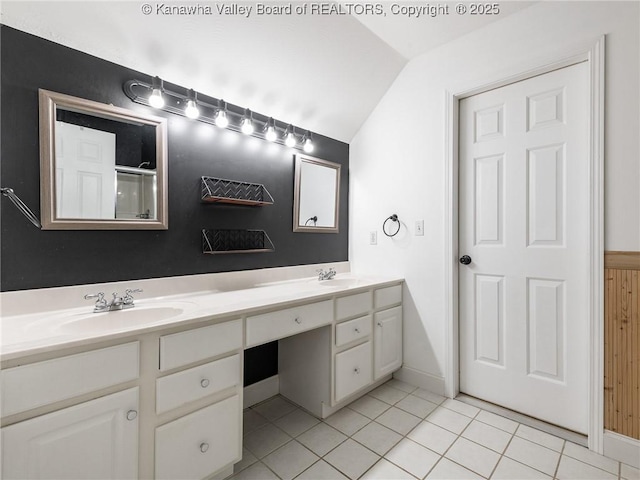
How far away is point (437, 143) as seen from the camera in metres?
2.22

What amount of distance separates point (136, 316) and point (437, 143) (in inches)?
84.5

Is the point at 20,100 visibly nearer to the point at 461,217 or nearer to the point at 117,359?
the point at 117,359

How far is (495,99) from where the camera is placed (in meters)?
2.04

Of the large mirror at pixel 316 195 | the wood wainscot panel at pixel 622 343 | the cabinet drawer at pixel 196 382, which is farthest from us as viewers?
the large mirror at pixel 316 195

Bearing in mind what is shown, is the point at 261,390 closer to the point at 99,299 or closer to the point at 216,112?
the point at 99,299

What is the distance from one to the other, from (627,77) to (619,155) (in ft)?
1.25

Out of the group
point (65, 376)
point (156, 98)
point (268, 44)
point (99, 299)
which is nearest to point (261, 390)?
point (99, 299)

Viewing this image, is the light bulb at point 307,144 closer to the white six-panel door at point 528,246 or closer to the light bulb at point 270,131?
the light bulb at point 270,131

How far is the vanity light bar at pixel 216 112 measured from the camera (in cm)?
163

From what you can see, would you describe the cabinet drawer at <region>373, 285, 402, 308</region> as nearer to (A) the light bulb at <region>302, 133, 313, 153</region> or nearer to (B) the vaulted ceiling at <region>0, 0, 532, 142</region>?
(A) the light bulb at <region>302, 133, 313, 153</region>

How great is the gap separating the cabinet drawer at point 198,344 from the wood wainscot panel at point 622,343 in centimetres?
187

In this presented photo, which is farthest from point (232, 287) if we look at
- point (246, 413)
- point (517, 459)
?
point (517, 459)

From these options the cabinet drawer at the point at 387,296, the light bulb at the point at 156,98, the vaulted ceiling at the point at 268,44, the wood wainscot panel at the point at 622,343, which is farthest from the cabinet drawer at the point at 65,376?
the wood wainscot panel at the point at 622,343

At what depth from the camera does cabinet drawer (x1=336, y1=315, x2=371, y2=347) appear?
1927mm
